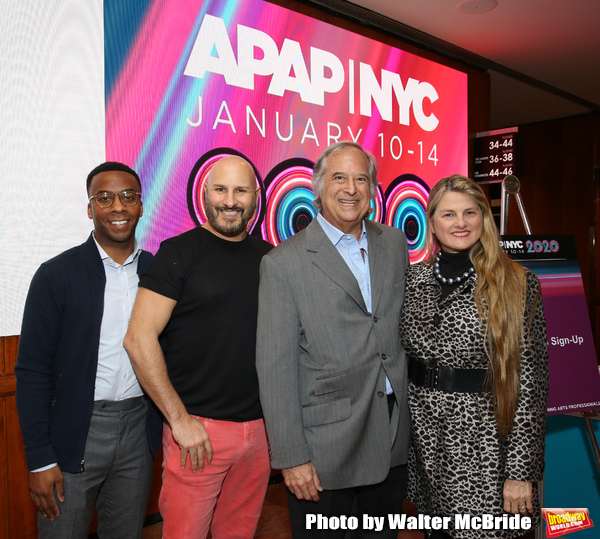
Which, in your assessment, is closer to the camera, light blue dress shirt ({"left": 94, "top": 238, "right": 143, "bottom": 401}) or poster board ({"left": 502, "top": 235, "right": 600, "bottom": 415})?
light blue dress shirt ({"left": 94, "top": 238, "right": 143, "bottom": 401})

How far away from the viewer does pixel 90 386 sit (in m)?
1.70

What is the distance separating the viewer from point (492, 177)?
474 centimetres

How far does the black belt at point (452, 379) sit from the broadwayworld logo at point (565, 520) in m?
1.44

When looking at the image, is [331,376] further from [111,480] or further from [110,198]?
[110,198]

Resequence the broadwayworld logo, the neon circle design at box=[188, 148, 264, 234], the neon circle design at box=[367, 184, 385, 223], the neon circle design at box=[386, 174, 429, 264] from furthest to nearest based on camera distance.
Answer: the neon circle design at box=[386, 174, 429, 264], the neon circle design at box=[367, 184, 385, 223], the neon circle design at box=[188, 148, 264, 234], the broadwayworld logo

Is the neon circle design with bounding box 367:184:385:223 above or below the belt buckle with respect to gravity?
above

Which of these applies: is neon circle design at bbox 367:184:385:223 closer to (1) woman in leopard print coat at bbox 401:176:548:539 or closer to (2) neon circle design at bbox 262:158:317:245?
(2) neon circle design at bbox 262:158:317:245

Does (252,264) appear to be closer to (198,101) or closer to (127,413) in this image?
(127,413)

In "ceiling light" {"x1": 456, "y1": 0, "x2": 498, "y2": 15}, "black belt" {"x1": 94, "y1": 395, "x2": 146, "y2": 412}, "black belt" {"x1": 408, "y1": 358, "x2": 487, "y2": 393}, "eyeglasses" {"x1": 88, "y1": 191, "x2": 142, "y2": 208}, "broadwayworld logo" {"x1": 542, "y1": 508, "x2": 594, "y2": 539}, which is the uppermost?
"ceiling light" {"x1": 456, "y1": 0, "x2": 498, "y2": 15}

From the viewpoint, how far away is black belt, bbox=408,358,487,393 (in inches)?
65.7

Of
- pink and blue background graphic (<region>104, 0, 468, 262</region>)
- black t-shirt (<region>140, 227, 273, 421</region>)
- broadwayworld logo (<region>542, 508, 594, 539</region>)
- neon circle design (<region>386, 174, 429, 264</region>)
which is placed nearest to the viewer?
black t-shirt (<region>140, 227, 273, 421</region>)

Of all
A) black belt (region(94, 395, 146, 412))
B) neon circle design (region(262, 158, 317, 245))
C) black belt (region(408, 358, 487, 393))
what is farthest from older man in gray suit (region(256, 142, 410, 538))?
neon circle design (region(262, 158, 317, 245))

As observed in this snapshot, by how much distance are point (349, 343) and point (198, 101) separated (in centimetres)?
190

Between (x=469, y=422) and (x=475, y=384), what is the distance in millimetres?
122
